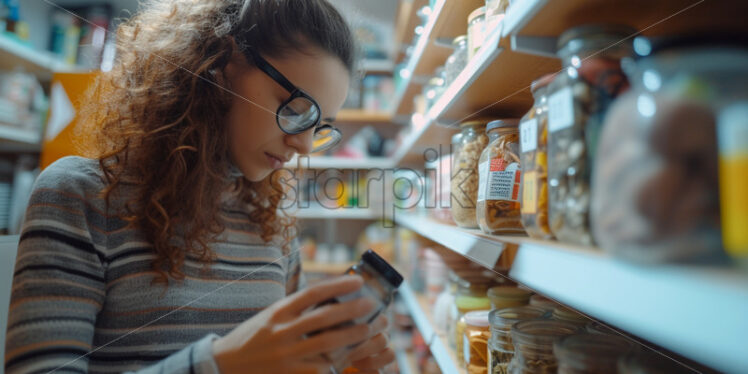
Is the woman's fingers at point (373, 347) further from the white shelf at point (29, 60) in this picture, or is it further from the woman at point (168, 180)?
the white shelf at point (29, 60)

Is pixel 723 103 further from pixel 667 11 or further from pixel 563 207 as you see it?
pixel 667 11

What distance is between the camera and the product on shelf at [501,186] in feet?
1.91

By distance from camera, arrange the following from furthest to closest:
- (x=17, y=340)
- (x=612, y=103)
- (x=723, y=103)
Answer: (x=17, y=340) → (x=612, y=103) → (x=723, y=103)

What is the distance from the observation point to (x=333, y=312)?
424 mm

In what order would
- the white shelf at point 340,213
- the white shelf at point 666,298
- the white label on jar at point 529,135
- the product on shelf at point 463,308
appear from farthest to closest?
the white shelf at point 340,213 < the product on shelf at point 463,308 < the white label on jar at point 529,135 < the white shelf at point 666,298

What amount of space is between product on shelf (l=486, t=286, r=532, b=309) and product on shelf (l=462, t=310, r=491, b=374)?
1.6 inches

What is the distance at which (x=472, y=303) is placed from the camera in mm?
917

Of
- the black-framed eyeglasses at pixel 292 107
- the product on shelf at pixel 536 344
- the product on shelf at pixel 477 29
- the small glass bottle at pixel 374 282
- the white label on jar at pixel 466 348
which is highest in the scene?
the product on shelf at pixel 477 29

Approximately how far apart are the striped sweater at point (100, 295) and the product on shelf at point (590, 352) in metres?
0.44

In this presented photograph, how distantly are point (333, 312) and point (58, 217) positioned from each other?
1.50ft

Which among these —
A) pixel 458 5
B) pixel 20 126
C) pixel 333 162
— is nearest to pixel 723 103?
pixel 458 5

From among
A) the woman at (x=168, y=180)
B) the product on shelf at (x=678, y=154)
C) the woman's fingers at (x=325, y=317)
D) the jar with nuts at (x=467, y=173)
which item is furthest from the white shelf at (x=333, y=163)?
the product on shelf at (x=678, y=154)

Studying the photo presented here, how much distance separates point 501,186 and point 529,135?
0.13 m

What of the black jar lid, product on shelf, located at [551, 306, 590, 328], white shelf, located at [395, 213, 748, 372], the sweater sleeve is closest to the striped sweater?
the sweater sleeve
